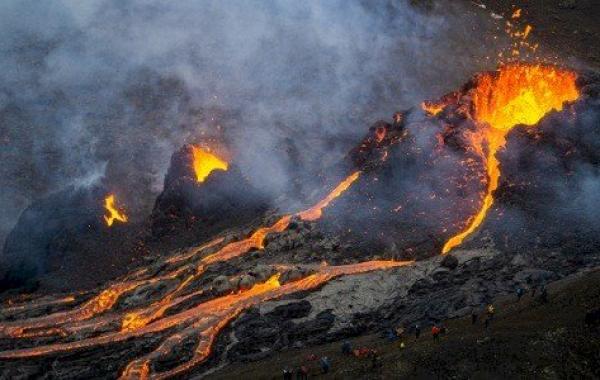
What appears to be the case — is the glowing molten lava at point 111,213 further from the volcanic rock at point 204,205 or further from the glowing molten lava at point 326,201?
the glowing molten lava at point 326,201

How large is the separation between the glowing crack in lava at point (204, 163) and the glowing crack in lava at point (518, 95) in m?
25.0

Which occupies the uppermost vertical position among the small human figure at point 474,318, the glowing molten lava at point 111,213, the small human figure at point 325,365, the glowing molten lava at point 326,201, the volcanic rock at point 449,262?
the glowing molten lava at point 111,213

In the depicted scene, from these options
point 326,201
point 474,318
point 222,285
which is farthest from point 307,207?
point 474,318

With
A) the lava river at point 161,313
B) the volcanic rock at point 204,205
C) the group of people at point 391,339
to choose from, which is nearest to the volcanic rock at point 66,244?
the volcanic rock at point 204,205

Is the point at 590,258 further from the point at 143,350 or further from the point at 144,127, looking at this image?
the point at 144,127

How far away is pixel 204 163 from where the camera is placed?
6550 cm

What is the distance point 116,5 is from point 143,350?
69477 millimetres

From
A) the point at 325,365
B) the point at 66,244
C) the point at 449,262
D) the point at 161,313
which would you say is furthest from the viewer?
the point at 66,244

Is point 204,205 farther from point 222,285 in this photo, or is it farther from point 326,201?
point 222,285

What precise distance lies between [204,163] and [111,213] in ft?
33.6

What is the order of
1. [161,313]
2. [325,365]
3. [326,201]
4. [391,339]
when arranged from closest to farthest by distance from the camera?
[325,365] < [391,339] < [161,313] < [326,201]

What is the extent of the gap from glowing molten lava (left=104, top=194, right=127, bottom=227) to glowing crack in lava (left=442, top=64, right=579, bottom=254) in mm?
34368

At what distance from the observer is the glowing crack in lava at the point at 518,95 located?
53.2 m

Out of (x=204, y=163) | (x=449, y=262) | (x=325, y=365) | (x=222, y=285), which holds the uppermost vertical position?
(x=204, y=163)
